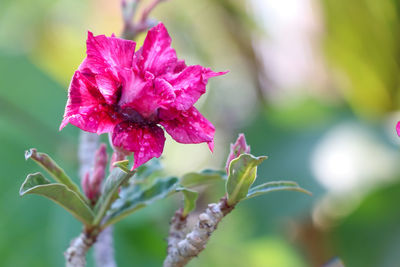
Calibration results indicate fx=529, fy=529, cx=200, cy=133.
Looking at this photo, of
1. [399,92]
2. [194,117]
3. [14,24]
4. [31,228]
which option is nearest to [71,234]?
[31,228]

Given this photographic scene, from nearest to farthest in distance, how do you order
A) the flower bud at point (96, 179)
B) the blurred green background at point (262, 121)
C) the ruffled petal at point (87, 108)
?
the ruffled petal at point (87, 108) → the flower bud at point (96, 179) → the blurred green background at point (262, 121)

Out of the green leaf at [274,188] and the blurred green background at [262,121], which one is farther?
the blurred green background at [262,121]

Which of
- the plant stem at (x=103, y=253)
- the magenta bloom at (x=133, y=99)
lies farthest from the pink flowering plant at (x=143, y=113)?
the plant stem at (x=103, y=253)

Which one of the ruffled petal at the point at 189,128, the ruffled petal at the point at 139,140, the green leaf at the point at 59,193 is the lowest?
the green leaf at the point at 59,193

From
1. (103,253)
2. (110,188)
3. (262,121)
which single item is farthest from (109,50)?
(262,121)

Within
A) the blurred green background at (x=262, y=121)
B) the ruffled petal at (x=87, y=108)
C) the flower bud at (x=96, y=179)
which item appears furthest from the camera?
the blurred green background at (x=262, y=121)

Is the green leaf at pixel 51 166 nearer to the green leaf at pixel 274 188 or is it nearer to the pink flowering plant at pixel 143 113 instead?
the pink flowering plant at pixel 143 113

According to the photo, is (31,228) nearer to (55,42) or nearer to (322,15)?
(55,42)
